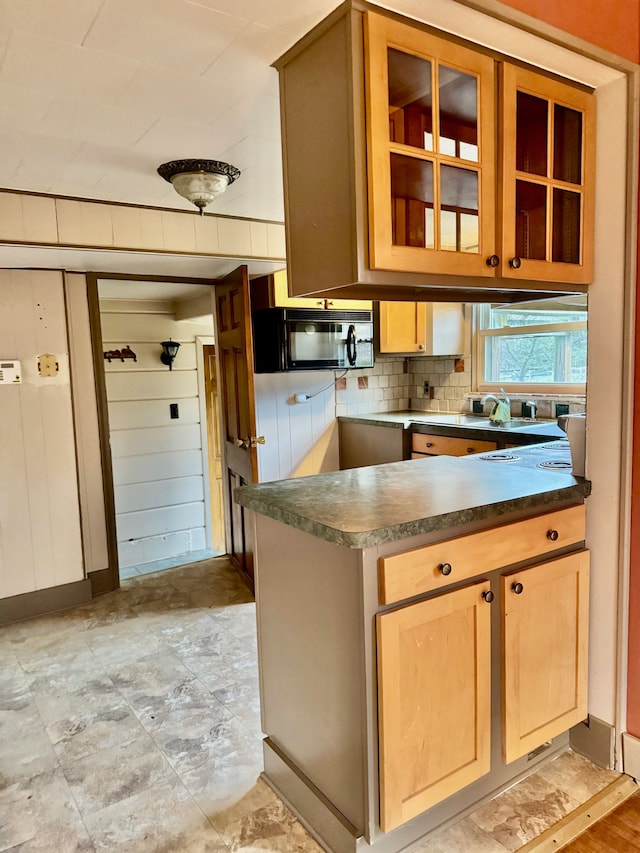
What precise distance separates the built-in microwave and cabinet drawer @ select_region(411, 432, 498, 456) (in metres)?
0.68

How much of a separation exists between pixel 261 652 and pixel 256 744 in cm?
47

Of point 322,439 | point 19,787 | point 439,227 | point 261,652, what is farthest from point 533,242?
point 322,439

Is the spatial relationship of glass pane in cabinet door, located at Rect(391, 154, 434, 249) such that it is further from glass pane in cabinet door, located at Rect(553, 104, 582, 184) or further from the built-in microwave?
the built-in microwave

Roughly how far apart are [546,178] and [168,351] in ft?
13.3

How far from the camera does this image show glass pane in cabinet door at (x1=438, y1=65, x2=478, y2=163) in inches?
59.4

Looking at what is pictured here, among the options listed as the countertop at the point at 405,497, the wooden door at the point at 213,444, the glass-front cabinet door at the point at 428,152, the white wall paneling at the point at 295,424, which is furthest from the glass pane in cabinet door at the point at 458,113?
the wooden door at the point at 213,444

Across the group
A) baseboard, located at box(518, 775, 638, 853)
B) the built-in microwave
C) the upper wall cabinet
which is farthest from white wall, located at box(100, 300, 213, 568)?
baseboard, located at box(518, 775, 638, 853)

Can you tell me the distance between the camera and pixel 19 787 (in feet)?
6.40

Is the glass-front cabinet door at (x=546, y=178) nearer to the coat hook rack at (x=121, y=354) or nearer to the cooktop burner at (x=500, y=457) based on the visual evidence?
the cooktop burner at (x=500, y=457)

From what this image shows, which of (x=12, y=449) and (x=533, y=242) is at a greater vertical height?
(x=533, y=242)

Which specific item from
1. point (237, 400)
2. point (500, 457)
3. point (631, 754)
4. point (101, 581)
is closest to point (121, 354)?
point (237, 400)

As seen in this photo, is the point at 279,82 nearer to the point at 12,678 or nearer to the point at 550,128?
the point at 550,128

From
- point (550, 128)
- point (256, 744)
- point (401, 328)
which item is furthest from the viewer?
point (401, 328)

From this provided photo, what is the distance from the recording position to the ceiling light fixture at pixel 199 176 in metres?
2.33
